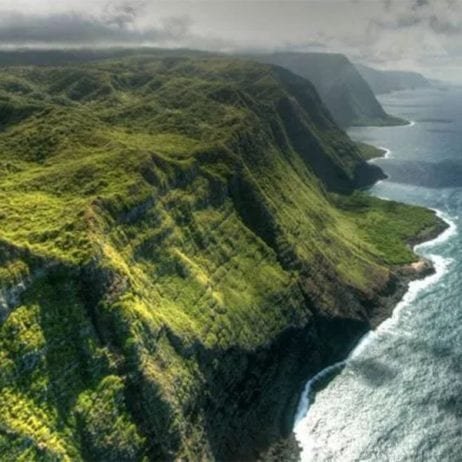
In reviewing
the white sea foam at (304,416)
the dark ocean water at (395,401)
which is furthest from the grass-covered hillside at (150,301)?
the dark ocean water at (395,401)

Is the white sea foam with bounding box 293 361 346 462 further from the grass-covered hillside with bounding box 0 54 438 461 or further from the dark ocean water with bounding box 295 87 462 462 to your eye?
the grass-covered hillside with bounding box 0 54 438 461

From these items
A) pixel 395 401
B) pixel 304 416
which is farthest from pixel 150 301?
pixel 395 401

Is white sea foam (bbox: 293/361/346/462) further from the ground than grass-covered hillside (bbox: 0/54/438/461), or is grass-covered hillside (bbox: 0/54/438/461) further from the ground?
grass-covered hillside (bbox: 0/54/438/461)

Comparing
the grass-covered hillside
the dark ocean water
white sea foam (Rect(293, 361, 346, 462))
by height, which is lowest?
white sea foam (Rect(293, 361, 346, 462))

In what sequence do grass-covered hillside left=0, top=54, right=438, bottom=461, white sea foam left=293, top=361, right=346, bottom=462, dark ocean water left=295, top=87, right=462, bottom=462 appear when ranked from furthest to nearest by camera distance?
white sea foam left=293, top=361, right=346, bottom=462 → dark ocean water left=295, top=87, right=462, bottom=462 → grass-covered hillside left=0, top=54, right=438, bottom=461

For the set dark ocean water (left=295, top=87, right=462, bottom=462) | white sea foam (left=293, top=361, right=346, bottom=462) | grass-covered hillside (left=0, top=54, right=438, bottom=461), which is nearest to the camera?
grass-covered hillside (left=0, top=54, right=438, bottom=461)

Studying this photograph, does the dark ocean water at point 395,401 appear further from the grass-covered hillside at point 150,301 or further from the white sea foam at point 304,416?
the grass-covered hillside at point 150,301

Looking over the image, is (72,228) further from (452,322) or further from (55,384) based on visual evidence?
(452,322)

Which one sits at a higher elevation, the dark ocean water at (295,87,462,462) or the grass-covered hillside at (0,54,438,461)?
the grass-covered hillside at (0,54,438,461)

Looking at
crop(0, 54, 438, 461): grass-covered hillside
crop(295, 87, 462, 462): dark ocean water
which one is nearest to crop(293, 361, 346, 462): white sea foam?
crop(295, 87, 462, 462): dark ocean water

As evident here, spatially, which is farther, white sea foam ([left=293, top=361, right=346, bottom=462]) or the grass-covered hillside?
white sea foam ([left=293, top=361, right=346, bottom=462])
